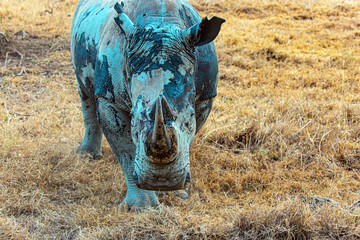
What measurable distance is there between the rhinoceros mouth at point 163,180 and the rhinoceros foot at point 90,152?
7.04 ft

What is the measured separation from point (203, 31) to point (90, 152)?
242 cm

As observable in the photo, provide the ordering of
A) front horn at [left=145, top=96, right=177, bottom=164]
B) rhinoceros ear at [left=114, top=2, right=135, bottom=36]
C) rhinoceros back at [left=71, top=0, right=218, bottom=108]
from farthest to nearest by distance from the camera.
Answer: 1. rhinoceros back at [left=71, top=0, right=218, bottom=108]
2. rhinoceros ear at [left=114, top=2, right=135, bottom=36]
3. front horn at [left=145, top=96, right=177, bottom=164]

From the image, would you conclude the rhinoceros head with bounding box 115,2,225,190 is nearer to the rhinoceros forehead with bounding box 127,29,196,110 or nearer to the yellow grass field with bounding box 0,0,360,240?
the rhinoceros forehead with bounding box 127,29,196,110

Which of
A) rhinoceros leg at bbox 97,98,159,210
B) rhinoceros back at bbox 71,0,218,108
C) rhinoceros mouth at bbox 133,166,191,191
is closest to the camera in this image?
rhinoceros mouth at bbox 133,166,191,191

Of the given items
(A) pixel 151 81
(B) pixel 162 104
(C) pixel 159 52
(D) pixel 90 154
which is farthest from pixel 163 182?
(D) pixel 90 154

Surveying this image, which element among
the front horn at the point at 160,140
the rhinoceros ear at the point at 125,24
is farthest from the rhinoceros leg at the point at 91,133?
the front horn at the point at 160,140

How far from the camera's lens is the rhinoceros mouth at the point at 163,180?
7.05 feet

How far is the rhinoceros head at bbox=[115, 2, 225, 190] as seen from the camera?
2.02 m

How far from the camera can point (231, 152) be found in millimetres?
4168

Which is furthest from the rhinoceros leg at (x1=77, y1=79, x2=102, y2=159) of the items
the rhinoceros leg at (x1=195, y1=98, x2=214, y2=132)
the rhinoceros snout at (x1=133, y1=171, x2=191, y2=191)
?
the rhinoceros snout at (x1=133, y1=171, x2=191, y2=191)

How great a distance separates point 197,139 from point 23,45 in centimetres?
Result: 493

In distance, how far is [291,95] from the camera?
537 cm

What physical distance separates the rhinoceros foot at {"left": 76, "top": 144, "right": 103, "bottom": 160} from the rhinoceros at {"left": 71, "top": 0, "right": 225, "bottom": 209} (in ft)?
3.66

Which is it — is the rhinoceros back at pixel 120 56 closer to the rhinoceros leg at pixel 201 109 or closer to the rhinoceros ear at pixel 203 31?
the rhinoceros leg at pixel 201 109
